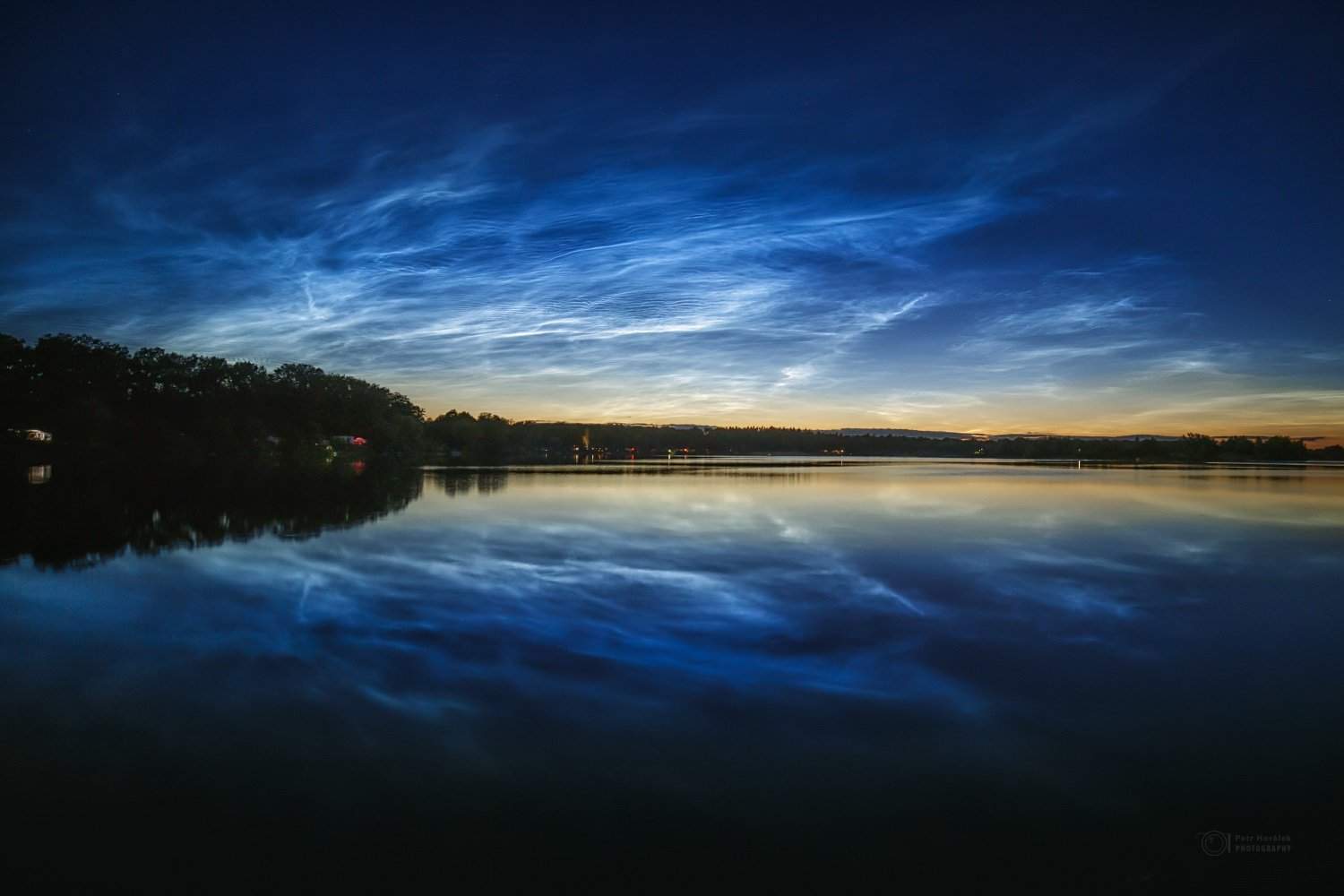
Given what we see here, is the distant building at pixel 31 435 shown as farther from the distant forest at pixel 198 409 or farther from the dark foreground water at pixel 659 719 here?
the dark foreground water at pixel 659 719

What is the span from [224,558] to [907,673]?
1213 centimetres

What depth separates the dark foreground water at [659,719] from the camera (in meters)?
3.82

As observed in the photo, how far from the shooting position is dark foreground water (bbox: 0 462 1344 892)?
3.82 meters

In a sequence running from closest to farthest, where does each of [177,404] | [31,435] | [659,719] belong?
[659,719] → [31,435] → [177,404]

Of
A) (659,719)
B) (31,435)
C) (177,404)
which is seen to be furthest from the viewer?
(177,404)

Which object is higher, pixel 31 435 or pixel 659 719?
pixel 31 435

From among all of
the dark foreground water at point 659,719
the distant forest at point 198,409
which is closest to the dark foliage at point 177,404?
the distant forest at point 198,409

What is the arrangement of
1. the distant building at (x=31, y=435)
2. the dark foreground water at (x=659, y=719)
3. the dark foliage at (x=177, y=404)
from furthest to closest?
the dark foliage at (x=177, y=404) < the distant building at (x=31, y=435) < the dark foreground water at (x=659, y=719)

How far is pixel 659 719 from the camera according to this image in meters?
5.61

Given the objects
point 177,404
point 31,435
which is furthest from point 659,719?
point 177,404

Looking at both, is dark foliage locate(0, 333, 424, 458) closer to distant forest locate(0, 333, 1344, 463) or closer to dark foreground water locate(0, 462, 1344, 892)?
distant forest locate(0, 333, 1344, 463)

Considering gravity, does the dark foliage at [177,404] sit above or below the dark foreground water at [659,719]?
above

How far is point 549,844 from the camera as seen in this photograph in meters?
3.87

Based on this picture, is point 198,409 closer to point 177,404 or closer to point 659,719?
point 177,404
